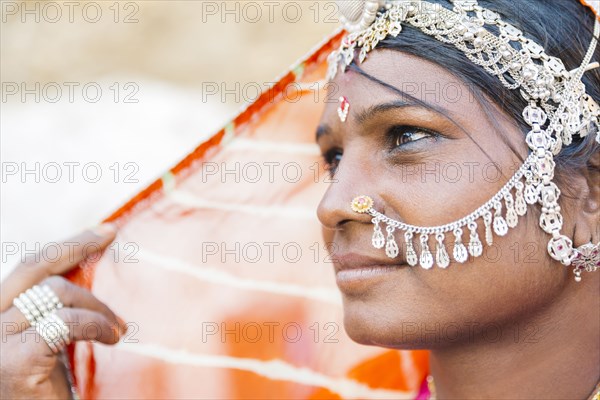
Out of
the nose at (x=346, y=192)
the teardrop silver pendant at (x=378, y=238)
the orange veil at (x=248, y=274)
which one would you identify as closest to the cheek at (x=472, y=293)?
the teardrop silver pendant at (x=378, y=238)

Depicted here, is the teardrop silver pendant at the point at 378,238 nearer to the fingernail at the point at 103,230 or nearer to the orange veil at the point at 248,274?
the orange veil at the point at 248,274

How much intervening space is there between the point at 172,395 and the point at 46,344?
53cm

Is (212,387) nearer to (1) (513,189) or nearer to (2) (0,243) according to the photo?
(1) (513,189)

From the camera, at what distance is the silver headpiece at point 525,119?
225cm

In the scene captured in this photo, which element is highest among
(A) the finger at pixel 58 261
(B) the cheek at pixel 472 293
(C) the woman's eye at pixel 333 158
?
(C) the woman's eye at pixel 333 158

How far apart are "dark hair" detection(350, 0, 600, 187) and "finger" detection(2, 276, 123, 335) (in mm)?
1076

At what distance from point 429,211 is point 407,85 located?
34 centimetres

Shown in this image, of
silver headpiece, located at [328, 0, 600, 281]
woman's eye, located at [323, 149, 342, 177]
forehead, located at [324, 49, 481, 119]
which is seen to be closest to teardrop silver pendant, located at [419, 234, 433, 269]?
silver headpiece, located at [328, 0, 600, 281]

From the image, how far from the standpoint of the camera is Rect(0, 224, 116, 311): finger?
8.50 ft

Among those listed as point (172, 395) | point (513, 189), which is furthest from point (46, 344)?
point (513, 189)

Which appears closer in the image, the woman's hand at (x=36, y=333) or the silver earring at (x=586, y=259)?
the silver earring at (x=586, y=259)

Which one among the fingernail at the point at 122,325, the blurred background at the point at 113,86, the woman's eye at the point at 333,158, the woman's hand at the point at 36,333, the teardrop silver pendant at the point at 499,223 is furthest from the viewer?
the blurred background at the point at 113,86

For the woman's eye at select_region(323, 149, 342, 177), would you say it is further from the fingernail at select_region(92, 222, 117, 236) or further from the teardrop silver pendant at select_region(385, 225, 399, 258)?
the fingernail at select_region(92, 222, 117, 236)

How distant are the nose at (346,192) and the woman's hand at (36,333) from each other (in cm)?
79
